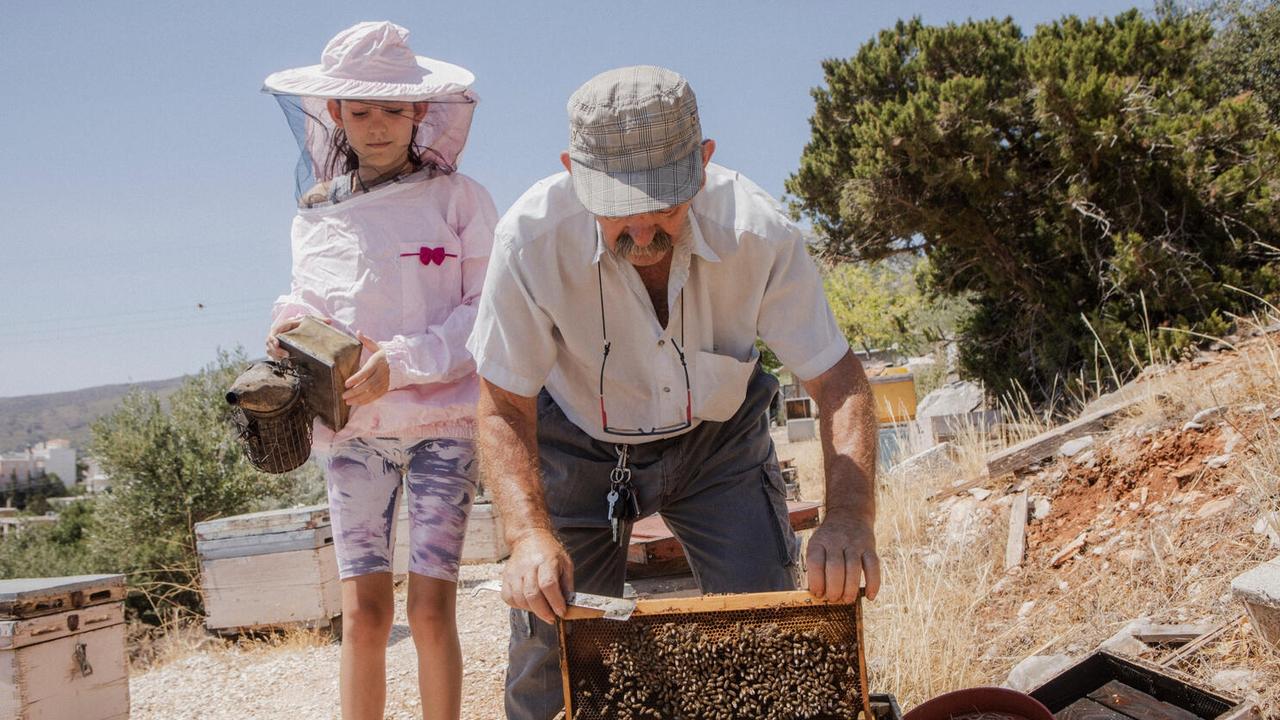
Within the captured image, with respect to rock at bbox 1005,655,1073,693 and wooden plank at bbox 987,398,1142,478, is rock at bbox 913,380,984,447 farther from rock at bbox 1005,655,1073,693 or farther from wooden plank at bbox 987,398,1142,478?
rock at bbox 1005,655,1073,693

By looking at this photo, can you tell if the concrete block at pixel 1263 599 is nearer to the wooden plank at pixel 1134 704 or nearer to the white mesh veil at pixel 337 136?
the wooden plank at pixel 1134 704

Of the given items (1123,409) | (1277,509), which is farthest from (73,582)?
(1123,409)

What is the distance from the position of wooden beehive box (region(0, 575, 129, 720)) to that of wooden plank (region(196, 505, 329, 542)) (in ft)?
5.26

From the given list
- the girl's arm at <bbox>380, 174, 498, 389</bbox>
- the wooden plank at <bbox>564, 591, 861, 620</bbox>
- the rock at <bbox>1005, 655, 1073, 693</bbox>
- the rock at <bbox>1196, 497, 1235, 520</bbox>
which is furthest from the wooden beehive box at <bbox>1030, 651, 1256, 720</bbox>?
the girl's arm at <bbox>380, 174, 498, 389</bbox>

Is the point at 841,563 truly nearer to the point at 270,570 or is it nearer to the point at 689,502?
the point at 689,502

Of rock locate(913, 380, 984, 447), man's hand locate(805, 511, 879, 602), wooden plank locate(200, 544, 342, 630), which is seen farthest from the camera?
rock locate(913, 380, 984, 447)

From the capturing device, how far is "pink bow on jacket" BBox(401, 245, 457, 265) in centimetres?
284

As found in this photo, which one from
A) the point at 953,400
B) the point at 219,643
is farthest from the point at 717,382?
the point at 953,400

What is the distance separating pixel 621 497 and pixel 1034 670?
175 centimetres

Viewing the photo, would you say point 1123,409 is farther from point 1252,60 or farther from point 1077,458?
point 1252,60

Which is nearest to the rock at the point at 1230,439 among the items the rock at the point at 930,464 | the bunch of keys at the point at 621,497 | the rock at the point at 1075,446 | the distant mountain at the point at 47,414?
the rock at the point at 1075,446

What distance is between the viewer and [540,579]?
6.21 ft

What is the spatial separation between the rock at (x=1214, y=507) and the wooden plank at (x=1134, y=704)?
155 cm

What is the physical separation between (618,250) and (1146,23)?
12.0 meters
